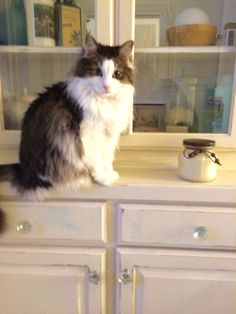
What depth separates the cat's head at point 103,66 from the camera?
2.40ft

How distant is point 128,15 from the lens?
860mm

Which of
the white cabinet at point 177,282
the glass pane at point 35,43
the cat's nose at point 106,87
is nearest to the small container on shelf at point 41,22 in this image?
the glass pane at point 35,43

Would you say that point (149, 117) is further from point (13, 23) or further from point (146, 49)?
point (13, 23)

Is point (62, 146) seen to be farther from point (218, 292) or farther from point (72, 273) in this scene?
point (218, 292)

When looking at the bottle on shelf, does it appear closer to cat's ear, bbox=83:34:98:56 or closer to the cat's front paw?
cat's ear, bbox=83:34:98:56

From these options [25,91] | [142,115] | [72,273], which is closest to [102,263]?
[72,273]

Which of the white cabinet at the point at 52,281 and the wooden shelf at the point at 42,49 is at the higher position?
the wooden shelf at the point at 42,49

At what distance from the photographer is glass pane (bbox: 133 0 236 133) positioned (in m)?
0.93

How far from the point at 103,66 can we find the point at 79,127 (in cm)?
19

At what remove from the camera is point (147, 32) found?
3.10 feet

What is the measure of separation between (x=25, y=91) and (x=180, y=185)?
0.73 metres

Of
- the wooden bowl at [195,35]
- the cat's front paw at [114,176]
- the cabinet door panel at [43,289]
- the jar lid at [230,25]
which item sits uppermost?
the jar lid at [230,25]

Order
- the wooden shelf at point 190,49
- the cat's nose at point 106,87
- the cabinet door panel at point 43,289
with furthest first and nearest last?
the wooden shelf at point 190,49, the cabinet door panel at point 43,289, the cat's nose at point 106,87

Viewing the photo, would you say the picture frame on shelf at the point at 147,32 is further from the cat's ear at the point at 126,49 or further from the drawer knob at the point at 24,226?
the drawer knob at the point at 24,226
